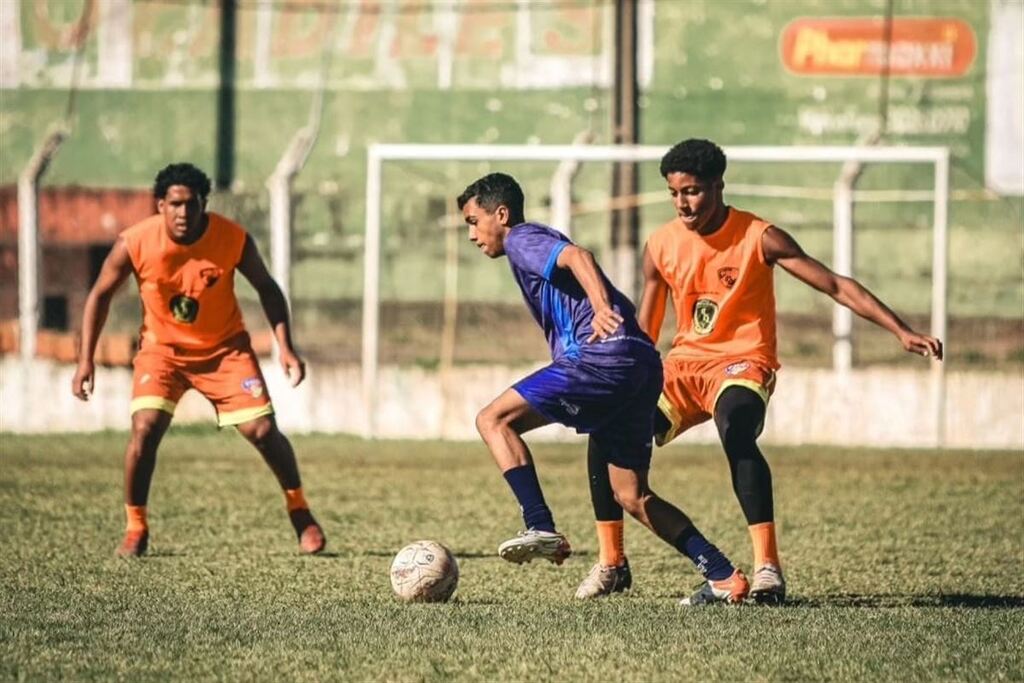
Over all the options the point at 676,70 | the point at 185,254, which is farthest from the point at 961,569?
the point at 676,70

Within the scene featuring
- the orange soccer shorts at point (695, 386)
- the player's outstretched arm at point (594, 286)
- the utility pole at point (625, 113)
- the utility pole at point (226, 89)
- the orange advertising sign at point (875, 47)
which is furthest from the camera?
the utility pole at point (226, 89)

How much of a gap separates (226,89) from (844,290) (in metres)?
21.3

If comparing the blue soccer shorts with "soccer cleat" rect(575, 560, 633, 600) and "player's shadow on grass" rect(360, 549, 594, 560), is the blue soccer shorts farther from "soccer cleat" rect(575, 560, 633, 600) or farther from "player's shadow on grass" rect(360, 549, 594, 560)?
"player's shadow on grass" rect(360, 549, 594, 560)

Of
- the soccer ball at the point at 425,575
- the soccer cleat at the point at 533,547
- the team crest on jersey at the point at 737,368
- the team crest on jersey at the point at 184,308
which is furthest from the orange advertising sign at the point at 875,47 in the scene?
the soccer cleat at the point at 533,547

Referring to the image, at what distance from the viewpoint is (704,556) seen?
27.8 feet

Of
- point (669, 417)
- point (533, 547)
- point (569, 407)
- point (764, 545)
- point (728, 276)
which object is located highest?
point (728, 276)

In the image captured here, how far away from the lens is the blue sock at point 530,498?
26.2 ft

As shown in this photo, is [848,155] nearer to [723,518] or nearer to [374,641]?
[723,518]

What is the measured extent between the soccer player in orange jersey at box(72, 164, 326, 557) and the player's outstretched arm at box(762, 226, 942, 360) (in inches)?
115

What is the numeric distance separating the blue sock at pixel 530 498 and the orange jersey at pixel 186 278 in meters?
3.11

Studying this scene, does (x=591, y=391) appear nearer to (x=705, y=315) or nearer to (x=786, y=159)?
(x=705, y=315)

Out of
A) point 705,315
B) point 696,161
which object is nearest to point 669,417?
point 705,315

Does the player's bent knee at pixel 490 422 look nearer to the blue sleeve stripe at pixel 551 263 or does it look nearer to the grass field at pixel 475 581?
the blue sleeve stripe at pixel 551 263

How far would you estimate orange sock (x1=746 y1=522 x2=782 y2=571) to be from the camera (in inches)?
340
